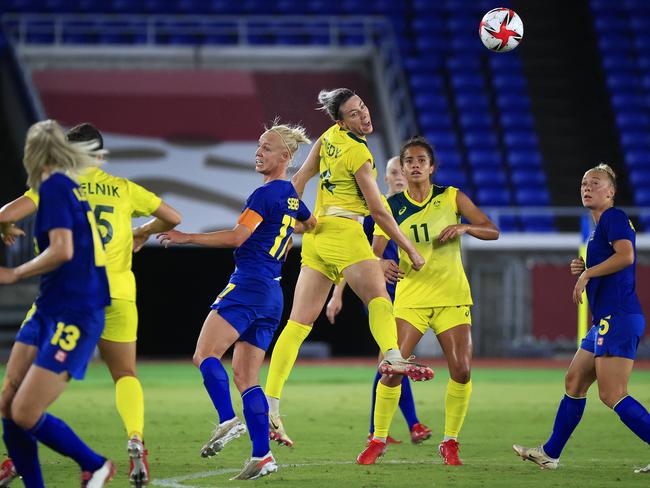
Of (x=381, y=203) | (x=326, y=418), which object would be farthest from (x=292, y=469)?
(x=326, y=418)

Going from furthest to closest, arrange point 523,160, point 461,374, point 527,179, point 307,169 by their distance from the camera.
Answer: point 523,160, point 527,179, point 307,169, point 461,374

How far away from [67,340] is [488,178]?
18.1 meters

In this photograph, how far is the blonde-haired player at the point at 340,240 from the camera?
7941 mm

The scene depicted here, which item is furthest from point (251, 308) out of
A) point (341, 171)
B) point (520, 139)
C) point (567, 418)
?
point (520, 139)

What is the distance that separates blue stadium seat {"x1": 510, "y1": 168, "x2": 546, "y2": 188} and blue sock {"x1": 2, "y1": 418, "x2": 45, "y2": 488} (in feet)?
60.3

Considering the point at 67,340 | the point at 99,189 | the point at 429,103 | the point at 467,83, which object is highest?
the point at 467,83

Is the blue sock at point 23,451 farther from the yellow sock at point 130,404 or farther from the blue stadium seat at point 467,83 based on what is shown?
the blue stadium seat at point 467,83

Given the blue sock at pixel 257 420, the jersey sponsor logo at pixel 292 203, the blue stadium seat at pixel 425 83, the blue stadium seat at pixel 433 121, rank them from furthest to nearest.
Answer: the blue stadium seat at pixel 425 83, the blue stadium seat at pixel 433 121, the jersey sponsor logo at pixel 292 203, the blue sock at pixel 257 420

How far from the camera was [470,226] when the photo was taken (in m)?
8.03

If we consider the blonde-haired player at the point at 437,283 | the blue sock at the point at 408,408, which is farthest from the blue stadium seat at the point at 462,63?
the blonde-haired player at the point at 437,283

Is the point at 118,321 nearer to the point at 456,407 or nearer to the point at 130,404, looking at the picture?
the point at 130,404

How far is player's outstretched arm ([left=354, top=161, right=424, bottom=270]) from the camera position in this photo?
25.0 feet

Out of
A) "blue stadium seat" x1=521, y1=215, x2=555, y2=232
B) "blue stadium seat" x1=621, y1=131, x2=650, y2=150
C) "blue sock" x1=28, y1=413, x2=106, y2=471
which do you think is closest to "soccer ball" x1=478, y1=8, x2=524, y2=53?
"blue sock" x1=28, y1=413, x2=106, y2=471

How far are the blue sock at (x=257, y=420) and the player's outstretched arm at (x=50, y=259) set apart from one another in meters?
1.92
